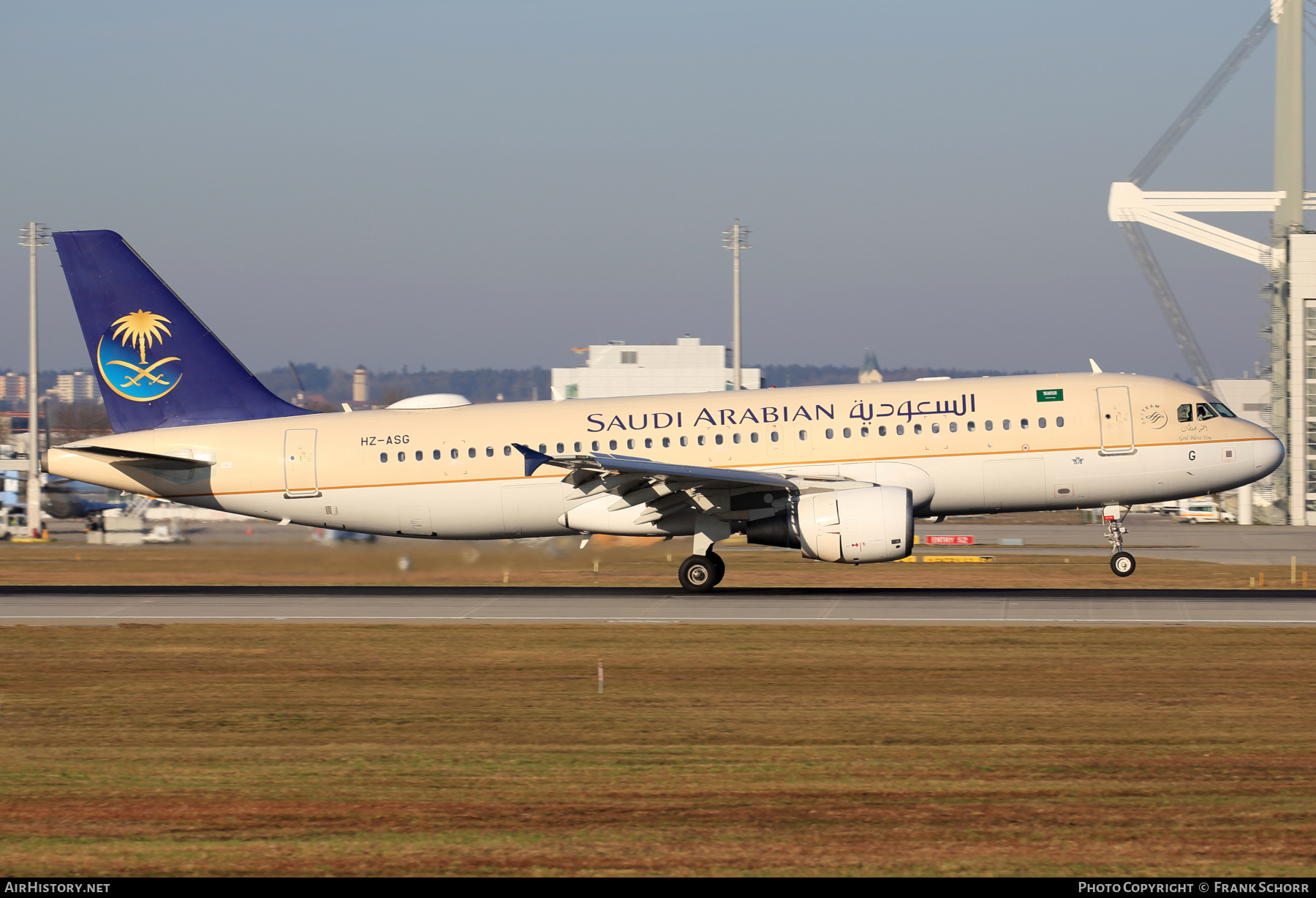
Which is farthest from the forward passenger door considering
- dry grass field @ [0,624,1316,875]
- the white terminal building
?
the white terminal building

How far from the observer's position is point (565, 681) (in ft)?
63.6

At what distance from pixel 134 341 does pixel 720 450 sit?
15.0 metres

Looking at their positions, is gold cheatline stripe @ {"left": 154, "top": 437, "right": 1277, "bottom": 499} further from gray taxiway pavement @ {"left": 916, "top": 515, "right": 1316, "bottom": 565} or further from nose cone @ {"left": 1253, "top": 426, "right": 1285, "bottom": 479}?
gray taxiway pavement @ {"left": 916, "top": 515, "right": 1316, "bottom": 565}

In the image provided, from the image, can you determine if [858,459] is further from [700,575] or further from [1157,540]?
[1157,540]

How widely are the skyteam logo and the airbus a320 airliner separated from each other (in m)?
0.04

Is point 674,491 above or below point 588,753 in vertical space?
above

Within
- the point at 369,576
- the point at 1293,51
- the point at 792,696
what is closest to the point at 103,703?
the point at 792,696

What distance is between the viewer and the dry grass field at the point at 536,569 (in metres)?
33.3

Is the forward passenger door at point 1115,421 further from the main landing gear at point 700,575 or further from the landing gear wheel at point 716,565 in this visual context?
the main landing gear at point 700,575
